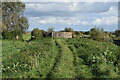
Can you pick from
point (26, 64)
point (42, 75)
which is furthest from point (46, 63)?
point (42, 75)

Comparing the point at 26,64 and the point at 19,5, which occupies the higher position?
the point at 19,5

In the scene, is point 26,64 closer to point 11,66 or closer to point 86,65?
point 11,66

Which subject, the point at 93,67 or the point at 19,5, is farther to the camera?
the point at 19,5

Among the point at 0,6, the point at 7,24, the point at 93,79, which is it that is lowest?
the point at 93,79

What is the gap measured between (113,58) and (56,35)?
45921 millimetres

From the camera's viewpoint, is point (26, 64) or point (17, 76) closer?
point (17, 76)

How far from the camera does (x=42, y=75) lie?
13.2 metres

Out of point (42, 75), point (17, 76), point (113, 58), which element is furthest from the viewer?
point (113, 58)

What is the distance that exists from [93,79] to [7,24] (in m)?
56.3

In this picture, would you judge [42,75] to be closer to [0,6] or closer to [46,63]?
[46,63]

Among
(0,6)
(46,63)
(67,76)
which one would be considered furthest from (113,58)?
(0,6)

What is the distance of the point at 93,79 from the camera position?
1299 cm

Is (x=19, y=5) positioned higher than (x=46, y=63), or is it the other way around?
(x=19, y=5)

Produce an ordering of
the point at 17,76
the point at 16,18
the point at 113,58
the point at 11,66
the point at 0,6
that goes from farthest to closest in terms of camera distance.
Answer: the point at 16,18 → the point at 0,6 → the point at 113,58 → the point at 11,66 → the point at 17,76
